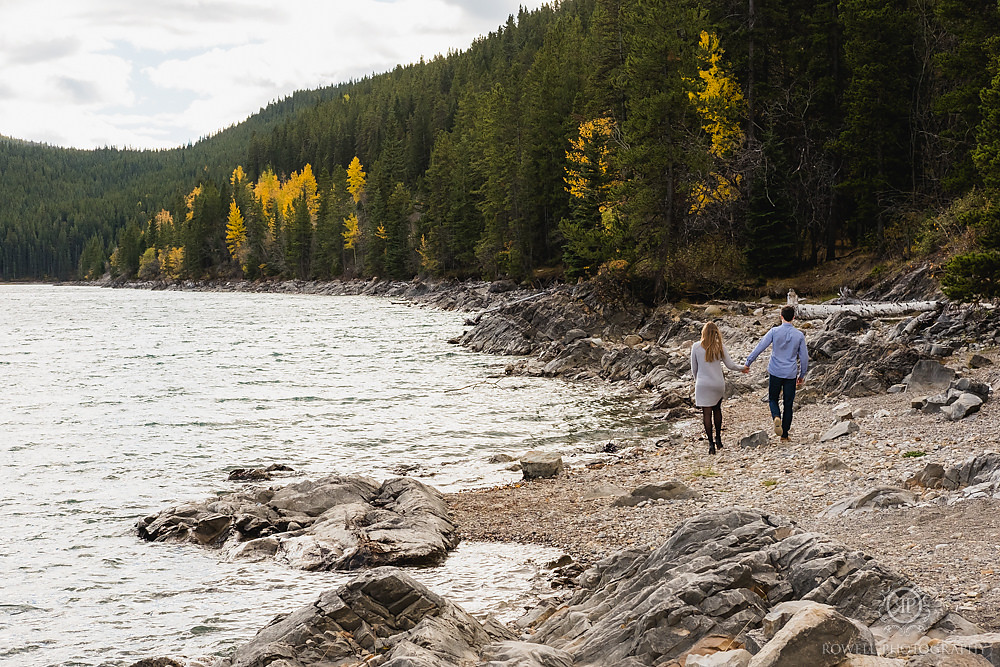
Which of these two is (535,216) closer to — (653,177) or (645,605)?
(653,177)

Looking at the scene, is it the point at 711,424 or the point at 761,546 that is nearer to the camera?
the point at 761,546

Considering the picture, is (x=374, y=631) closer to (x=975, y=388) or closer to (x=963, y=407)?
(x=963, y=407)

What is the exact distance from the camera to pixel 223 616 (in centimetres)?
905

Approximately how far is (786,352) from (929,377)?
3777 mm

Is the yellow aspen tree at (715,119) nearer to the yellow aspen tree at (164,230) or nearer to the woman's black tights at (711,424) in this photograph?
the woman's black tights at (711,424)

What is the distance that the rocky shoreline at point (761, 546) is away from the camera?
566cm

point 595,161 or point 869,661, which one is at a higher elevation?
point 595,161

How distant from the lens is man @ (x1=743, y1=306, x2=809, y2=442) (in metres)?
13.2

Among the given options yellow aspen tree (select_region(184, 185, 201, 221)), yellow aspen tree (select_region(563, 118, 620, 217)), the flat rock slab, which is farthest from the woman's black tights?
yellow aspen tree (select_region(184, 185, 201, 221))

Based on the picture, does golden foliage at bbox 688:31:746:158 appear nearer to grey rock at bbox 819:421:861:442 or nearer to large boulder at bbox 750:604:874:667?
grey rock at bbox 819:421:861:442

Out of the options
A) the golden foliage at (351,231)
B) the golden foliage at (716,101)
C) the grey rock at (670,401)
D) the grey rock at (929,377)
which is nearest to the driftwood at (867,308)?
the grey rock at (670,401)

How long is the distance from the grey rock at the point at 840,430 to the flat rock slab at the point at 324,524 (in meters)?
6.58

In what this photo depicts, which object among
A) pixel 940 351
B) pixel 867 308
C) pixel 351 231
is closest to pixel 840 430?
pixel 940 351

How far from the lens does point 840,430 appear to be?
42.6 feet
